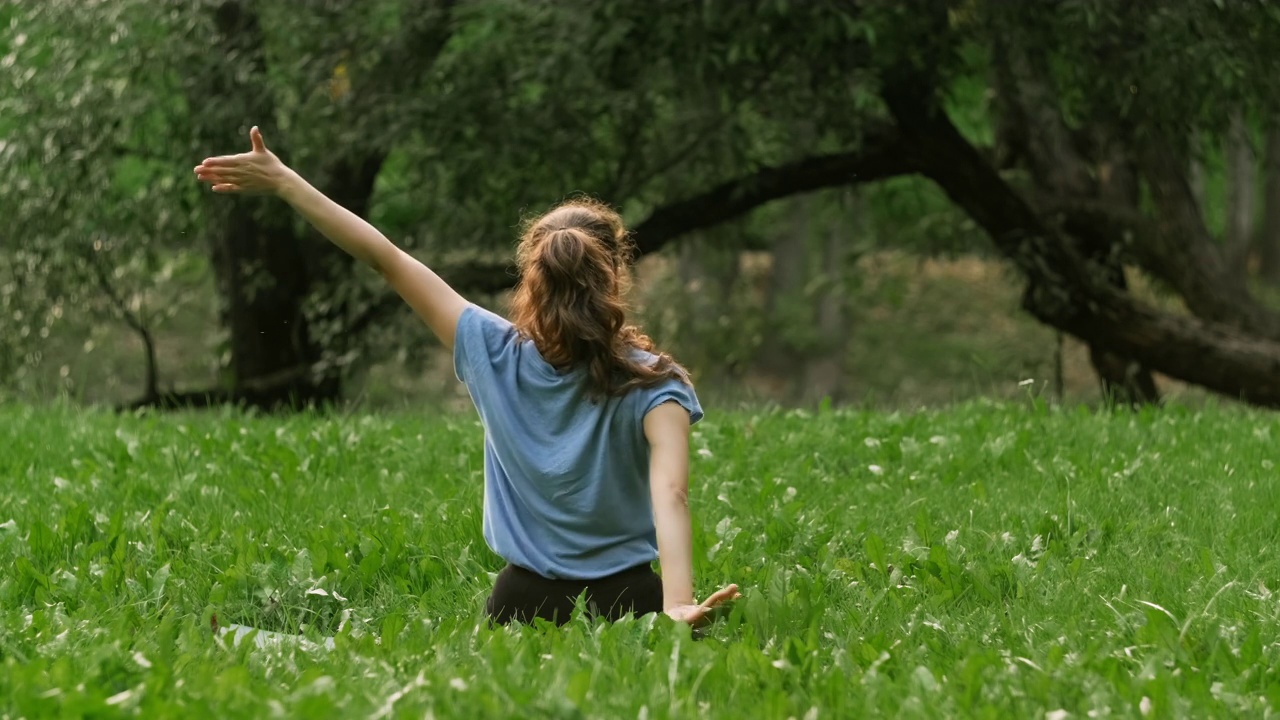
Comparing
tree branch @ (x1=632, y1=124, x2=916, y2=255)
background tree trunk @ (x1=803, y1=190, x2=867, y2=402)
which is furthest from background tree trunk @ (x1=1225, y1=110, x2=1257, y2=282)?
tree branch @ (x1=632, y1=124, x2=916, y2=255)

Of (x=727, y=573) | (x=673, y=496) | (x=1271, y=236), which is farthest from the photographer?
(x=1271, y=236)

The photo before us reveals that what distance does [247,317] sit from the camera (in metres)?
13.0

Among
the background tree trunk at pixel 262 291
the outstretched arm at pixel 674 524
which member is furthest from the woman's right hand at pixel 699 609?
the background tree trunk at pixel 262 291

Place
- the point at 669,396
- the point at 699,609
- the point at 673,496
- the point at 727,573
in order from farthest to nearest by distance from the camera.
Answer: the point at 727,573
the point at 669,396
the point at 673,496
the point at 699,609

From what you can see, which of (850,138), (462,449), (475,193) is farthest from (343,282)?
(462,449)

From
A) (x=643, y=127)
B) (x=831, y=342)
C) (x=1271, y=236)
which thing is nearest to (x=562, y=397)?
(x=643, y=127)

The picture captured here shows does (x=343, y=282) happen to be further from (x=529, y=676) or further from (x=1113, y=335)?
(x=529, y=676)

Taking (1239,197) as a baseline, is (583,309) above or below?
above

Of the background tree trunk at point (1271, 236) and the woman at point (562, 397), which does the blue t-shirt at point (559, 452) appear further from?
the background tree trunk at point (1271, 236)

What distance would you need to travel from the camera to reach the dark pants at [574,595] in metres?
3.99

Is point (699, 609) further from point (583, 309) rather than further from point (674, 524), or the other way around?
point (583, 309)

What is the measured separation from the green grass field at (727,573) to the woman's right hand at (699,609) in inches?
2.2

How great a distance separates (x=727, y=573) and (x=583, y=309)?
129 cm

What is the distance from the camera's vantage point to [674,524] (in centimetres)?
369
